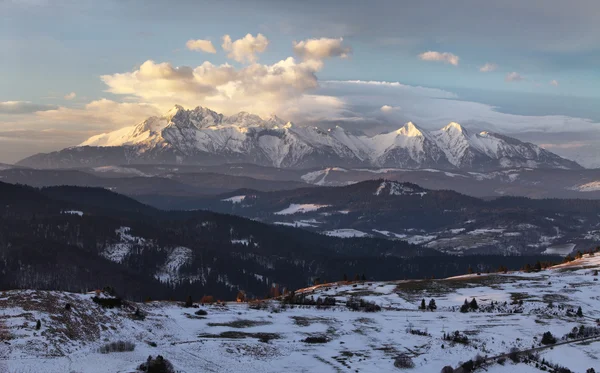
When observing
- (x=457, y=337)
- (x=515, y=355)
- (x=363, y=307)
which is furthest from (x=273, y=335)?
(x=363, y=307)

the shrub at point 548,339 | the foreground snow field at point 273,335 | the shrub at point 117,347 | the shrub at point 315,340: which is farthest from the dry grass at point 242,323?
the shrub at point 548,339

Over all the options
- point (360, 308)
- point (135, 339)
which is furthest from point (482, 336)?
point (135, 339)

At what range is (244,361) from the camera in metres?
73.8

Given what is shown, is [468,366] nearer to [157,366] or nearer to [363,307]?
[157,366]

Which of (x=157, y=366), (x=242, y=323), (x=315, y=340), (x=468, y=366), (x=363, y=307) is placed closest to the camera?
(x=157, y=366)

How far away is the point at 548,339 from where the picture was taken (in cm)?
9056

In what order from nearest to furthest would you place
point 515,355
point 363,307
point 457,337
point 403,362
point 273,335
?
point 403,362, point 515,355, point 273,335, point 457,337, point 363,307

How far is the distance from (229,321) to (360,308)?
97.6 ft

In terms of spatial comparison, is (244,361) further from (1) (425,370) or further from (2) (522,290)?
(2) (522,290)

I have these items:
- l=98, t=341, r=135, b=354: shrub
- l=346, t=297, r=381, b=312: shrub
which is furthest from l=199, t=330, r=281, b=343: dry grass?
l=346, t=297, r=381, b=312: shrub

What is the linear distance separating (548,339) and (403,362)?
27.2 meters

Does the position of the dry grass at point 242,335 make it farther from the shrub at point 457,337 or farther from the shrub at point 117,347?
the shrub at point 457,337

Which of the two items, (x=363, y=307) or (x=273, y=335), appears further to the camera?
(x=363, y=307)

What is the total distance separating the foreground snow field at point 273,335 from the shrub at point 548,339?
2.95ft
